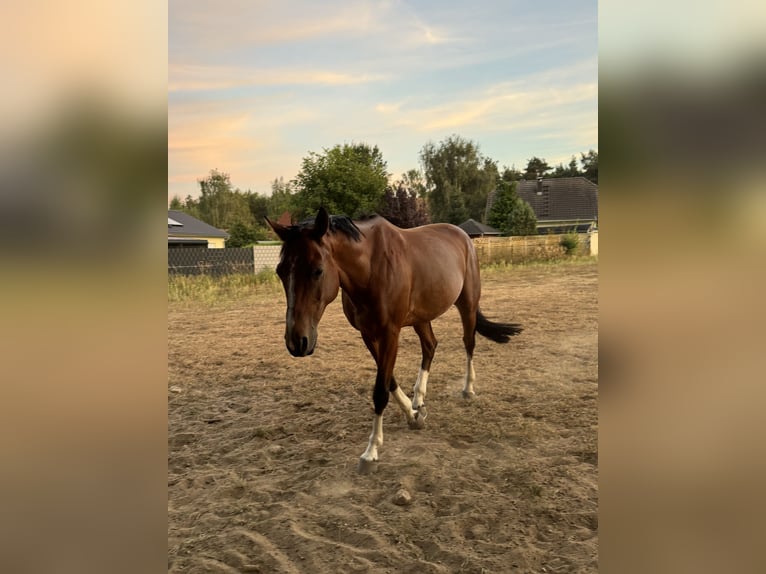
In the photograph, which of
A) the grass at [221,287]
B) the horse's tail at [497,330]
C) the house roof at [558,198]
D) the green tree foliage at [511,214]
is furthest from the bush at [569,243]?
the horse's tail at [497,330]

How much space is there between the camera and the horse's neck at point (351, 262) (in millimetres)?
3129

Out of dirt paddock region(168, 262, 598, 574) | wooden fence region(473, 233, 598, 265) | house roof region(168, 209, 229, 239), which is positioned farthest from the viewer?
house roof region(168, 209, 229, 239)

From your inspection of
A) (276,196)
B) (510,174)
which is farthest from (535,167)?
(276,196)

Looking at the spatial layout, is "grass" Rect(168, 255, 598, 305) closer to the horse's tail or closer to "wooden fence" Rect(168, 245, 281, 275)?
"wooden fence" Rect(168, 245, 281, 275)

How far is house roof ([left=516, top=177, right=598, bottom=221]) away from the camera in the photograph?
35.2m

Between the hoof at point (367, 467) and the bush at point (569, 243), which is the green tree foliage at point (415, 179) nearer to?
the bush at point (569, 243)

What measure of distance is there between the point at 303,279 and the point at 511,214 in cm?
3058

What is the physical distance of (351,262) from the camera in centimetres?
320

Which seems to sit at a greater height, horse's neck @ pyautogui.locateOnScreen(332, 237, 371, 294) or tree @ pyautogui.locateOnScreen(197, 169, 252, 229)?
tree @ pyautogui.locateOnScreen(197, 169, 252, 229)

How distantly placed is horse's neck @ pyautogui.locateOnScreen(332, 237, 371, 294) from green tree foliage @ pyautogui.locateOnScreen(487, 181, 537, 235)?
92.1 ft

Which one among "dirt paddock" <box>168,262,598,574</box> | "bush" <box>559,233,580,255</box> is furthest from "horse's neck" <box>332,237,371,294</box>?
"bush" <box>559,233,580,255</box>

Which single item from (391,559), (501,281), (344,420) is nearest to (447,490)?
(391,559)
